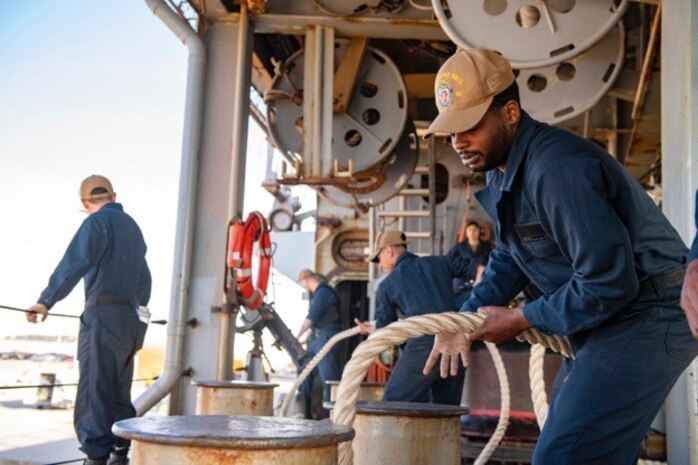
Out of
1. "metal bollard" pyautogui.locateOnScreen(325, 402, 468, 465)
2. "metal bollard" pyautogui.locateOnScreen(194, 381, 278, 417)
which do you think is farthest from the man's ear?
"metal bollard" pyautogui.locateOnScreen(194, 381, 278, 417)

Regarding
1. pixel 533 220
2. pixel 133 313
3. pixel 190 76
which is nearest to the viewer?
pixel 533 220

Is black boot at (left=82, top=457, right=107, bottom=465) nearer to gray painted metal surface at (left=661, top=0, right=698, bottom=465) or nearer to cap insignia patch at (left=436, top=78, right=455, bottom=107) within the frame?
gray painted metal surface at (left=661, top=0, right=698, bottom=465)

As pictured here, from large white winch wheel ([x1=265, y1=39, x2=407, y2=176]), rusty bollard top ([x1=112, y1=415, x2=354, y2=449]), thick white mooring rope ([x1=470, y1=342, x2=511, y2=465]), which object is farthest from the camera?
large white winch wheel ([x1=265, y1=39, x2=407, y2=176])

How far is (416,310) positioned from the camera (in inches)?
259

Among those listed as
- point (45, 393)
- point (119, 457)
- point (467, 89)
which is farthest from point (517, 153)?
point (45, 393)

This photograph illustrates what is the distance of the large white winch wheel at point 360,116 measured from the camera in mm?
9695

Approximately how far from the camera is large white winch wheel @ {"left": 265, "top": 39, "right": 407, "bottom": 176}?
9.70m

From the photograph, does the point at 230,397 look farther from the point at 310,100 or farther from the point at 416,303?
the point at 310,100

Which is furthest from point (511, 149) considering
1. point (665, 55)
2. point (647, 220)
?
point (665, 55)

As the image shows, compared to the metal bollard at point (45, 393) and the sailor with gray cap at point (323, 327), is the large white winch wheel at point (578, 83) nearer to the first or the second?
the sailor with gray cap at point (323, 327)

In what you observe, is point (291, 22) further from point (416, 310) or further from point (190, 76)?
point (416, 310)

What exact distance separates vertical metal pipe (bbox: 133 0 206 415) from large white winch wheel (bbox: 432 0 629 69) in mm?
2597

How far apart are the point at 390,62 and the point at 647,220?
24.3 ft

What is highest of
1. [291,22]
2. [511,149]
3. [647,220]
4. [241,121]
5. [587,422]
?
[291,22]
